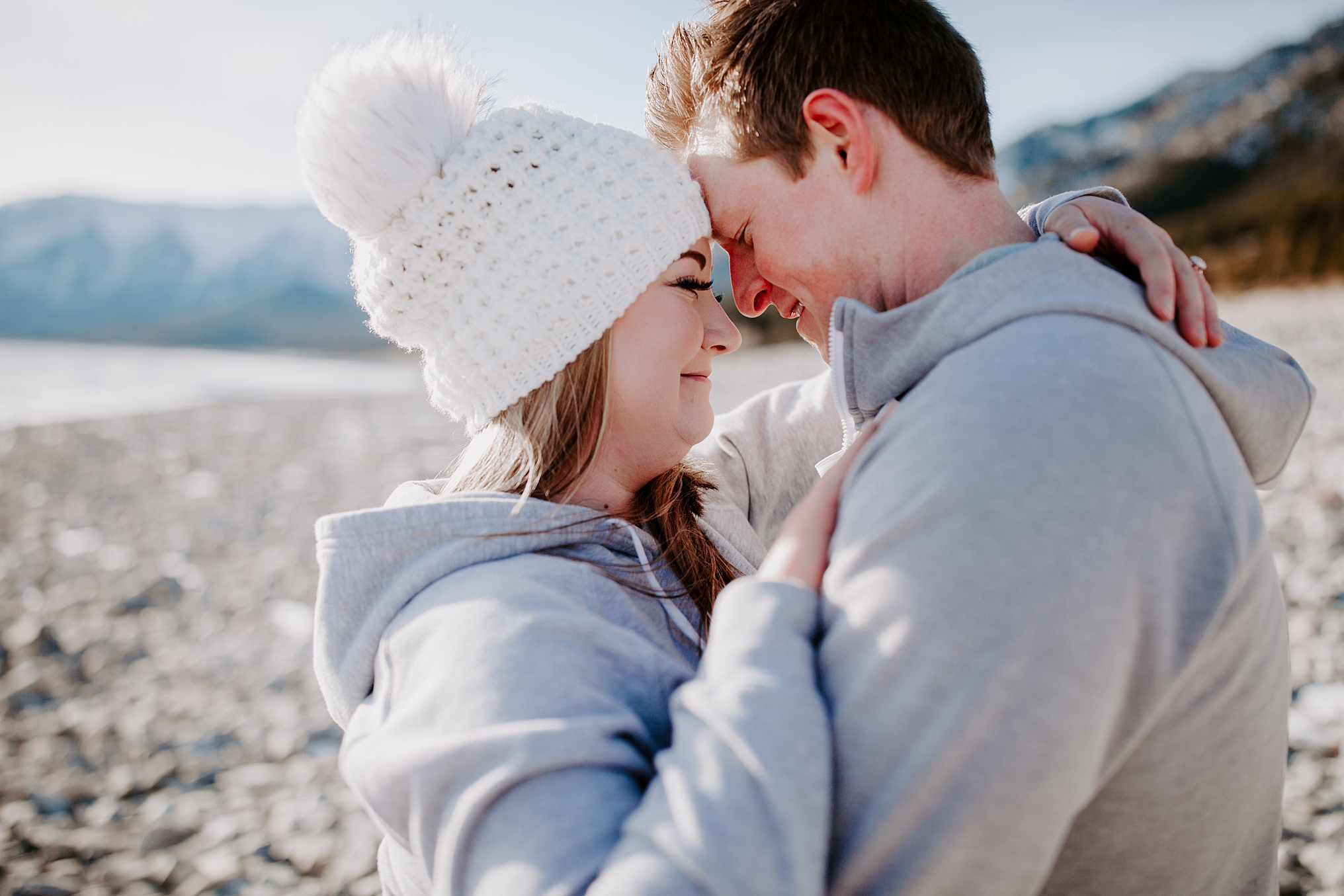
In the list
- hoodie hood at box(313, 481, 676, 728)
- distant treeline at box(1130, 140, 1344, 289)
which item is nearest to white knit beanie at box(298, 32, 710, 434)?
hoodie hood at box(313, 481, 676, 728)

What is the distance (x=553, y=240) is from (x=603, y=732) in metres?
1.16

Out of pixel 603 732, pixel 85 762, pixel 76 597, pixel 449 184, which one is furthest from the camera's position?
pixel 76 597

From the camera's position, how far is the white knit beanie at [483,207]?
1870 mm

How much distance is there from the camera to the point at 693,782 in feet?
3.54

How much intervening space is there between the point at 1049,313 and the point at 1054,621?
546 millimetres

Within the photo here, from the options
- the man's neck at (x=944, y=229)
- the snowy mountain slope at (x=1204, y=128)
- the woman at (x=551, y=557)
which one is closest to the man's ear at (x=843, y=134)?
the man's neck at (x=944, y=229)

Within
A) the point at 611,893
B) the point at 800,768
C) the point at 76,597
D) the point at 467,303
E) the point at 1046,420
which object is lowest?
the point at 76,597

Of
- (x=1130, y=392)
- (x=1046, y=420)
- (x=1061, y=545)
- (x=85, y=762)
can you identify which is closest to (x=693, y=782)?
(x=1061, y=545)

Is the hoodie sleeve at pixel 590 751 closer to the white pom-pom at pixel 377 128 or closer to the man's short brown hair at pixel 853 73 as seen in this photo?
the white pom-pom at pixel 377 128

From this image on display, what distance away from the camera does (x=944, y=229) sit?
1815 mm

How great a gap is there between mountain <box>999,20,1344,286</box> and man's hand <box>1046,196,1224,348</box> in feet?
97.8

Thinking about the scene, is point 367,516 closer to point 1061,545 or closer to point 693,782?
point 693,782

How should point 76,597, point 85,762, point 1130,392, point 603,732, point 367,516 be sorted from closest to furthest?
point 1130,392, point 603,732, point 367,516, point 85,762, point 76,597

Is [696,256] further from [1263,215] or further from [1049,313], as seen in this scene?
[1263,215]
